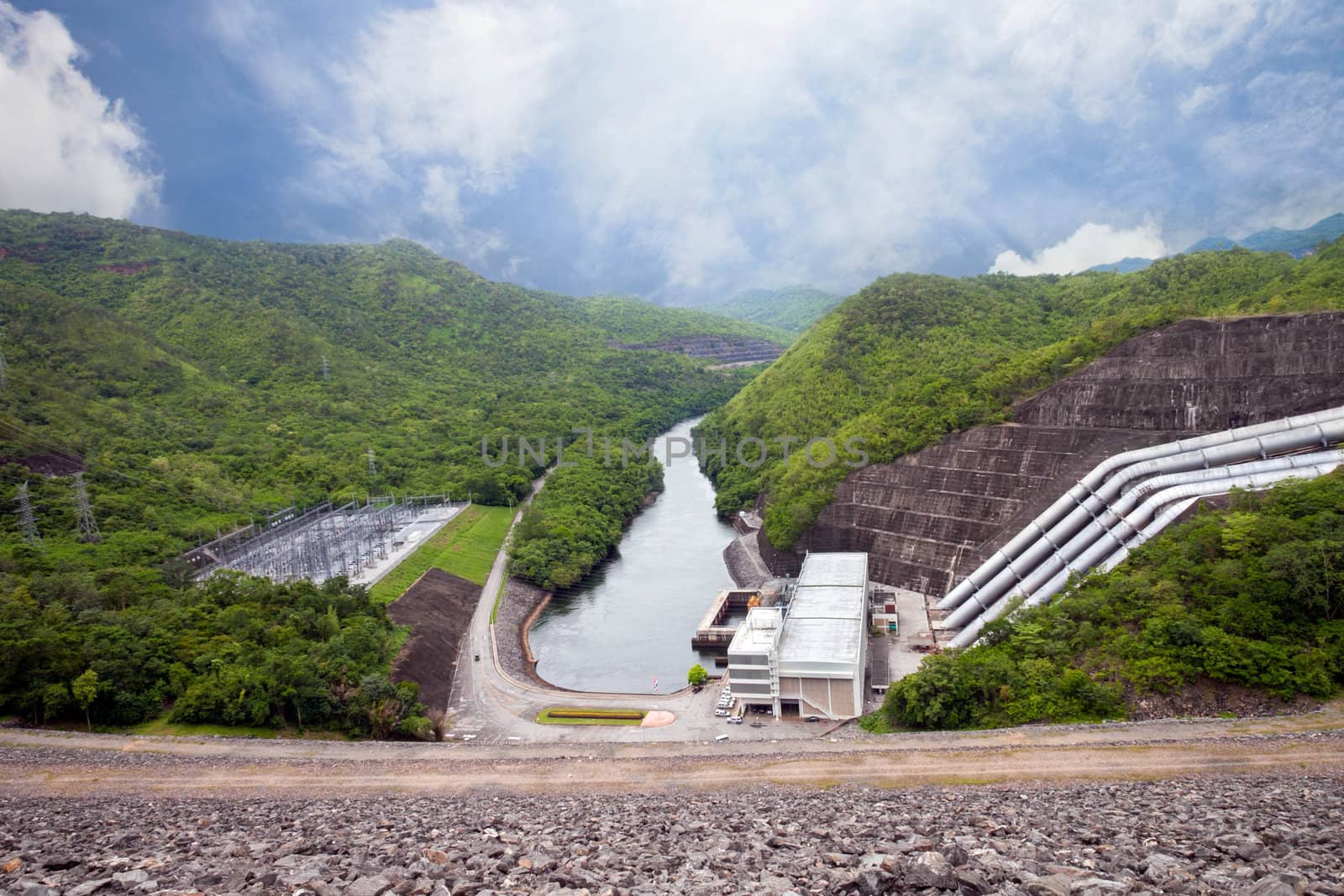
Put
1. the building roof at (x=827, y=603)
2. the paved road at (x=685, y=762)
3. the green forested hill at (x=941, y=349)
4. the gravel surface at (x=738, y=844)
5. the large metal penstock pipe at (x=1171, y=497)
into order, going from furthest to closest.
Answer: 1. the green forested hill at (x=941, y=349)
2. the building roof at (x=827, y=603)
3. the large metal penstock pipe at (x=1171, y=497)
4. the paved road at (x=685, y=762)
5. the gravel surface at (x=738, y=844)

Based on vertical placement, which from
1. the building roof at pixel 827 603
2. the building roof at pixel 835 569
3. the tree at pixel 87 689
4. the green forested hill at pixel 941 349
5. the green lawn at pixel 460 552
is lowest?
the tree at pixel 87 689

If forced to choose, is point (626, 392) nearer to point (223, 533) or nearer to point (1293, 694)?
point (223, 533)

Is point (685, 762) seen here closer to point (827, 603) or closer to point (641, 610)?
point (827, 603)

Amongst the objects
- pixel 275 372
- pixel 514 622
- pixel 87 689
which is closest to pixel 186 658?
pixel 87 689

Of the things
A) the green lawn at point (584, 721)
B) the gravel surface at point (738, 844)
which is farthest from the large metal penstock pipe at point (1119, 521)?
the gravel surface at point (738, 844)

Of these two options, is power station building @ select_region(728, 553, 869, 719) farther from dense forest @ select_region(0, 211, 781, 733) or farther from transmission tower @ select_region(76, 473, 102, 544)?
transmission tower @ select_region(76, 473, 102, 544)

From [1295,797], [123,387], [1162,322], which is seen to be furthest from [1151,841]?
[123,387]

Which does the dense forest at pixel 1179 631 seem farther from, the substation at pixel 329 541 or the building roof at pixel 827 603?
the substation at pixel 329 541
